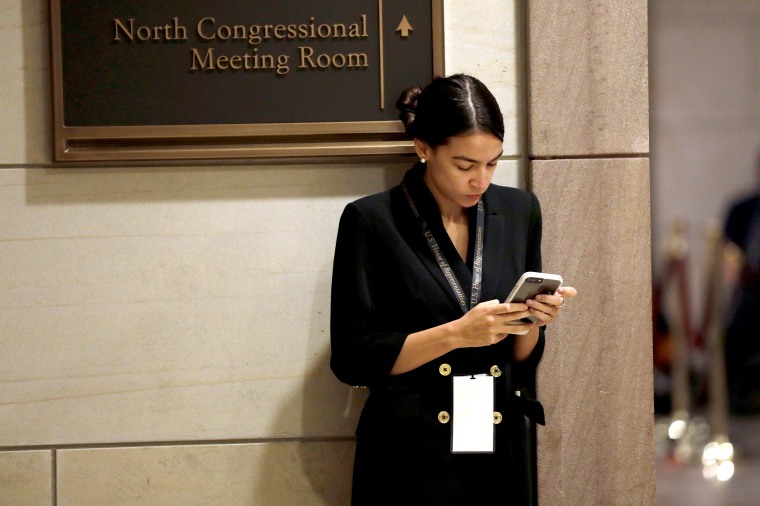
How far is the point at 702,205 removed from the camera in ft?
29.6

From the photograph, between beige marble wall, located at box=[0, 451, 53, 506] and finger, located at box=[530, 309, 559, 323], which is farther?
beige marble wall, located at box=[0, 451, 53, 506]

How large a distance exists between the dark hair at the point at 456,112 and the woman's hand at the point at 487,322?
54 cm

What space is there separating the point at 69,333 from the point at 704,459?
5.54 m

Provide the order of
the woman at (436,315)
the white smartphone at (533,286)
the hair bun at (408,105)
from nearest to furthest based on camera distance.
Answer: the white smartphone at (533,286) < the woman at (436,315) < the hair bun at (408,105)

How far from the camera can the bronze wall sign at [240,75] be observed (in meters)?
3.46

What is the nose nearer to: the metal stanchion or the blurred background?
the metal stanchion

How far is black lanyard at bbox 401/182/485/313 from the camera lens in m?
2.89

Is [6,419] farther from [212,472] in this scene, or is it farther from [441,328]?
[441,328]

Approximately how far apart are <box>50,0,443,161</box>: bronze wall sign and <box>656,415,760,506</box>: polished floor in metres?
3.88

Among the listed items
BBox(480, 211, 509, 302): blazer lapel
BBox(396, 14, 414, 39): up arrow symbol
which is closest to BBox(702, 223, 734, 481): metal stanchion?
BBox(396, 14, 414, 39): up arrow symbol

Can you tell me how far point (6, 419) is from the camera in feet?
11.5

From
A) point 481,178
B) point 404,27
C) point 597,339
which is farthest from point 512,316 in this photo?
point 404,27

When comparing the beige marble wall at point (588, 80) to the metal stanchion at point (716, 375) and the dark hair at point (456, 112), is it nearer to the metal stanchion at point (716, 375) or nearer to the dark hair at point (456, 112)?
the dark hair at point (456, 112)

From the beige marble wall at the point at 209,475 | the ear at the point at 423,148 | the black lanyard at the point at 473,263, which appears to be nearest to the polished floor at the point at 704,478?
the beige marble wall at the point at 209,475
